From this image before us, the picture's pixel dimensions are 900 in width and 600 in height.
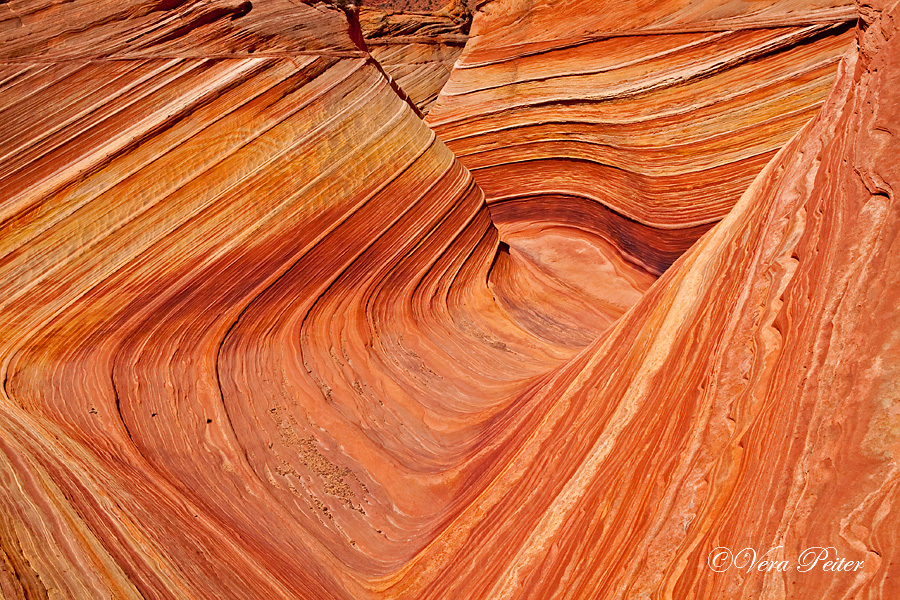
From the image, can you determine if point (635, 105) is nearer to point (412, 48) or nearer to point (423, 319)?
point (423, 319)

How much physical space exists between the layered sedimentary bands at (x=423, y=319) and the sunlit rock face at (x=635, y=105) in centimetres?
4

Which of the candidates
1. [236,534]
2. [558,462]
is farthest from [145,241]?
[558,462]

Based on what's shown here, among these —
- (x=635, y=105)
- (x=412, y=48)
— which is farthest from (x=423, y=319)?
(x=412, y=48)

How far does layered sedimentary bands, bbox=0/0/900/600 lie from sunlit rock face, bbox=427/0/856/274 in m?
0.04

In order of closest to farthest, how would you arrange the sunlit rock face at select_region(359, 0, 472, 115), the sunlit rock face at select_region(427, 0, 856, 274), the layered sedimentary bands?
the layered sedimentary bands < the sunlit rock face at select_region(427, 0, 856, 274) < the sunlit rock face at select_region(359, 0, 472, 115)

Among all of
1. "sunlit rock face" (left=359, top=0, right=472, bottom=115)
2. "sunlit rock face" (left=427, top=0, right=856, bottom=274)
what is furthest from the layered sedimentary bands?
"sunlit rock face" (left=359, top=0, right=472, bottom=115)

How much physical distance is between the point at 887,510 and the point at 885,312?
65cm

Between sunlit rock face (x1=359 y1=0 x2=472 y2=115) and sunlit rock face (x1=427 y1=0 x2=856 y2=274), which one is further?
sunlit rock face (x1=359 y1=0 x2=472 y2=115)

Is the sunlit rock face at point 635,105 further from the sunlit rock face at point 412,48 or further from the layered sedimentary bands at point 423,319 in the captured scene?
the sunlit rock face at point 412,48

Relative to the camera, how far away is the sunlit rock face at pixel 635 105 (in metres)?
6.28

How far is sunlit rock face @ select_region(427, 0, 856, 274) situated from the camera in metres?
6.28

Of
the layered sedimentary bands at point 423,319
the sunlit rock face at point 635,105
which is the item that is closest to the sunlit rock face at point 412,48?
the sunlit rock face at point 635,105

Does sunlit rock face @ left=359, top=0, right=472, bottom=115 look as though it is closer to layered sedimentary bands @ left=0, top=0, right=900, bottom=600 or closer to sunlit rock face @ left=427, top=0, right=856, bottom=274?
sunlit rock face @ left=427, top=0, right=856, bottom=274

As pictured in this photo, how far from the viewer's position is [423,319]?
5.28 metres
